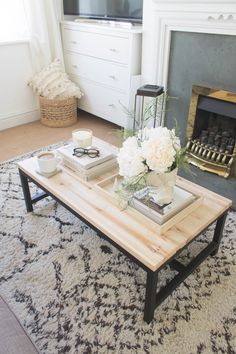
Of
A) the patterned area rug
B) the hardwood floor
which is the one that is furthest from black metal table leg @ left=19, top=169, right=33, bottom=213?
the hardwood floor

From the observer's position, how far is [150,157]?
3.41 feet

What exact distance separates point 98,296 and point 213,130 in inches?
61.7

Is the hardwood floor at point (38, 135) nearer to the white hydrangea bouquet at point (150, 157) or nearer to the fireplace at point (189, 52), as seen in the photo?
the fireplace at point (189, 52)

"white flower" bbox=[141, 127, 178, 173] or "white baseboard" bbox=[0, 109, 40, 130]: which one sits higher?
"white flower" bbox=[141, 127, 178, 173]

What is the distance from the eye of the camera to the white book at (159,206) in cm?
123

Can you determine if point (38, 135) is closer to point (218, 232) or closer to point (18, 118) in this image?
point (18, 118)

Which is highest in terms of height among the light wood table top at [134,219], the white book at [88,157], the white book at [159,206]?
the white book at [88,157]

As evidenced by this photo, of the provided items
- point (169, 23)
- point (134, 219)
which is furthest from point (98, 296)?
point (169, 23)

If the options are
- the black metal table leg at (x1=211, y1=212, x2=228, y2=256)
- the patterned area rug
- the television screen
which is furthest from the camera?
the television screen

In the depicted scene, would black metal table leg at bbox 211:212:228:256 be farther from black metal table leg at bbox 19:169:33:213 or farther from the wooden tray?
black metal table leg at bbox 19:169:33:213

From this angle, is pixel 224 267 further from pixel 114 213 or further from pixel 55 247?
pixel 55 247

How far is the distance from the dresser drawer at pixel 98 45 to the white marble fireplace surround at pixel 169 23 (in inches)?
A: 8.2

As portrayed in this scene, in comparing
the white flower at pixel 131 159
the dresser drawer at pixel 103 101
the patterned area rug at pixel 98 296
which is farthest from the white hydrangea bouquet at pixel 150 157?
the dresser drawer at pixel 103 101

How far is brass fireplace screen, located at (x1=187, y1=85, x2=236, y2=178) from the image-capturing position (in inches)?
83.7
